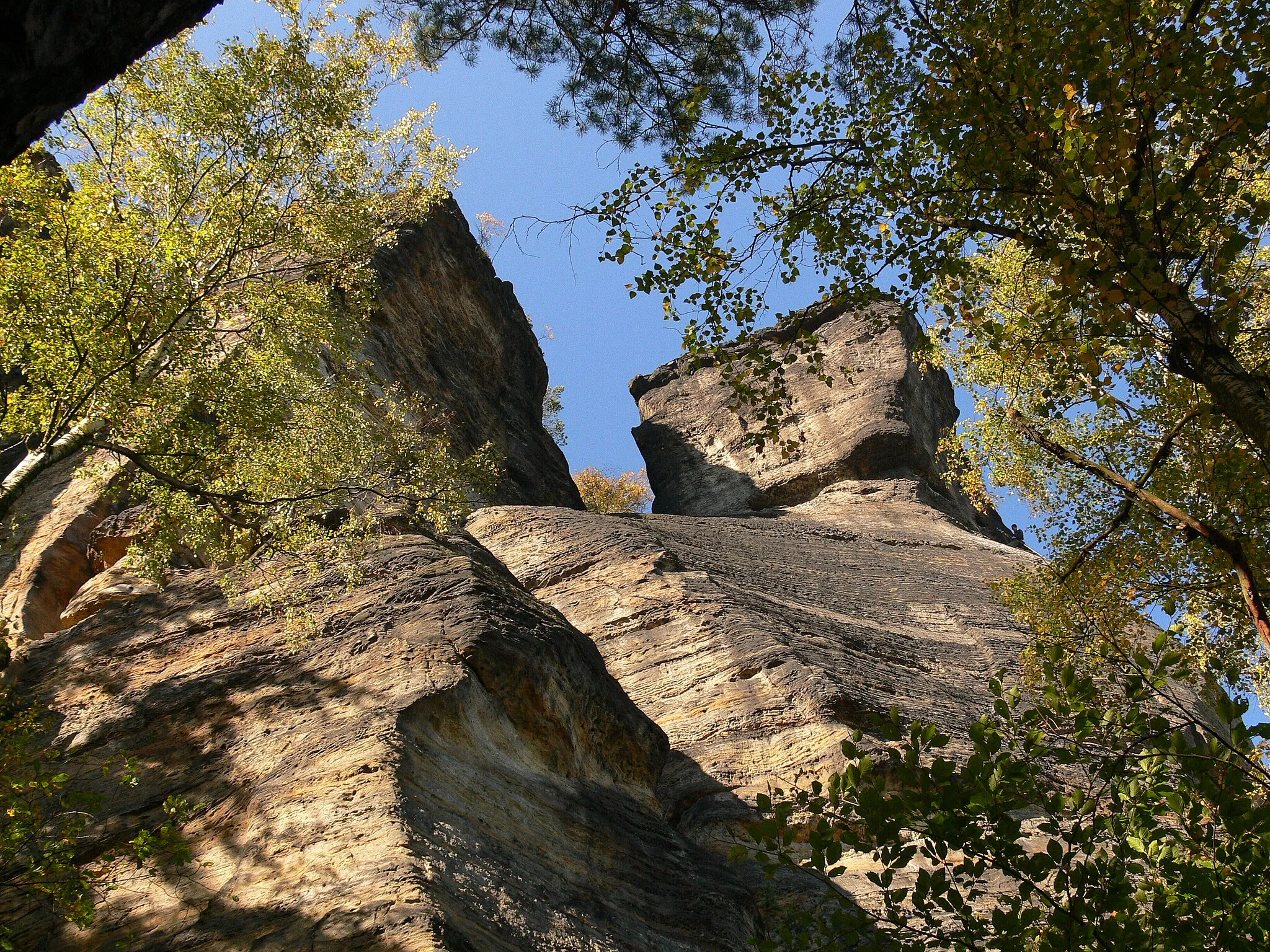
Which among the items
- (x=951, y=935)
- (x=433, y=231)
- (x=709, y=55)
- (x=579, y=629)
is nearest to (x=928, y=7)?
(x=709, y=55)

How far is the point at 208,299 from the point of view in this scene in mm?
13227

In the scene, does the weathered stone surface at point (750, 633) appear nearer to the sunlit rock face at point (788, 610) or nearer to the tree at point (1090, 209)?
the sunlit rock face at point (788, 610)

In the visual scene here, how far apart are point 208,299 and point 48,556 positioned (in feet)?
16.1

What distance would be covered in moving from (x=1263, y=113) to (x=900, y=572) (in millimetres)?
20516

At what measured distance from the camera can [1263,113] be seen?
5.85 m

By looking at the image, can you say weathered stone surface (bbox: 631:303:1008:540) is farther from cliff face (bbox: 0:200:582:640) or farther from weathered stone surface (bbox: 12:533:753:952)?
weathered stone surface (bbox: 12:533:753:952)

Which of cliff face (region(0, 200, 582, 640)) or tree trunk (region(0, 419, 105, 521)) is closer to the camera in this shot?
tree trunk (region(0, 419, 105, 521))

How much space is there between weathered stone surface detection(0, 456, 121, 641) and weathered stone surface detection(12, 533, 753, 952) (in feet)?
7.98

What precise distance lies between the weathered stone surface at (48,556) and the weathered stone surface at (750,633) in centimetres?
743

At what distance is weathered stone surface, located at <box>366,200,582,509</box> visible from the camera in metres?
28.6

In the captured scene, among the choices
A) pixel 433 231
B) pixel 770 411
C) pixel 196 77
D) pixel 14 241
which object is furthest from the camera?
pixel 433 231

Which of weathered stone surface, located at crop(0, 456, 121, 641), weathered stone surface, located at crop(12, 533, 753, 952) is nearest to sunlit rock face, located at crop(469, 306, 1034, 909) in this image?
weathered stone surface, located at crop(12, 533, 753, 952)

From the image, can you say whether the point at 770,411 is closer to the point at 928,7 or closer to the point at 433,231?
the point at 928,7

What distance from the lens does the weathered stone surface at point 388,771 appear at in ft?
23.9
